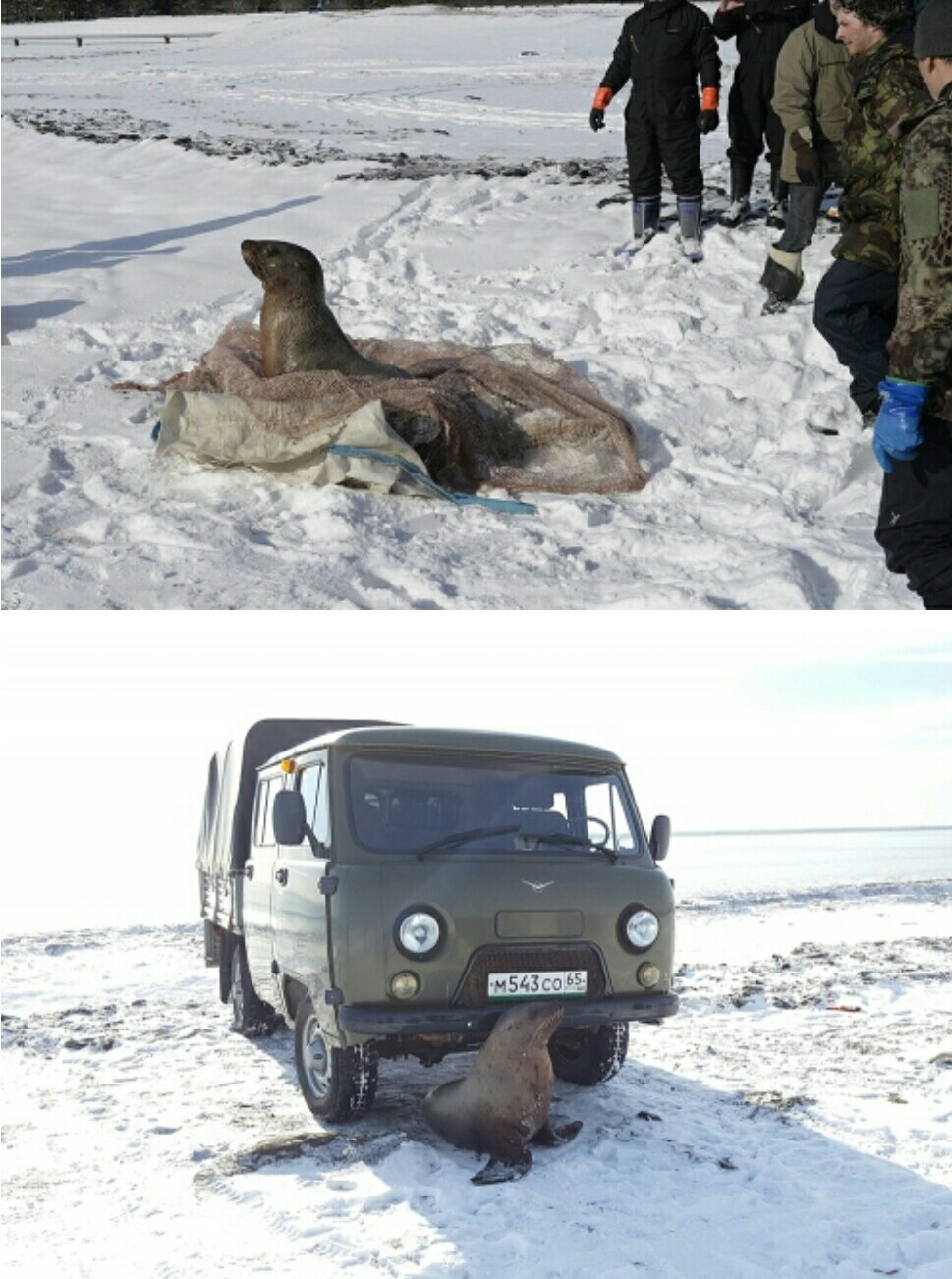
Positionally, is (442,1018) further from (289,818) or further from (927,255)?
(927,255)

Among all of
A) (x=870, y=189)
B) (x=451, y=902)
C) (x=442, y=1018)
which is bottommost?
(x=442, y=1018)

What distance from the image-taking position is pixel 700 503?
22.8 ft

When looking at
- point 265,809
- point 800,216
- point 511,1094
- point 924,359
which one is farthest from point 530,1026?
point 800,216

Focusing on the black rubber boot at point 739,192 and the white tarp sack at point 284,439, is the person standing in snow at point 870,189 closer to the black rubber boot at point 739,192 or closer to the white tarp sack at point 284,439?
the white tarp sack at point 284,439

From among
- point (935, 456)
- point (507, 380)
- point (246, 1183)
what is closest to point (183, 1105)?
point (246, 1183)

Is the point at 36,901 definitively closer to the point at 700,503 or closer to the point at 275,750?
the point at 275,750

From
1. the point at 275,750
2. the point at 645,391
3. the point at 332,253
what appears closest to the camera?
the point at 275,750

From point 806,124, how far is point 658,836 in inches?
233

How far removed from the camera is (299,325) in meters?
7.57

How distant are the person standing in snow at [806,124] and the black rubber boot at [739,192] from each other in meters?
1.71

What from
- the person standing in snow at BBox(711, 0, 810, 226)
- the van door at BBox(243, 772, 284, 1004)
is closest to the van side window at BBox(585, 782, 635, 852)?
the van door at BBox(243, 772, 284, 1004)

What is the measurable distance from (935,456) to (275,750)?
3614mm

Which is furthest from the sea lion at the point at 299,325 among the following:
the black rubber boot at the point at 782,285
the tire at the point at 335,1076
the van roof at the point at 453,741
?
the tire at the point at 335,1076

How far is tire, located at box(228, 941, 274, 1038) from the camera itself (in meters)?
6.39
